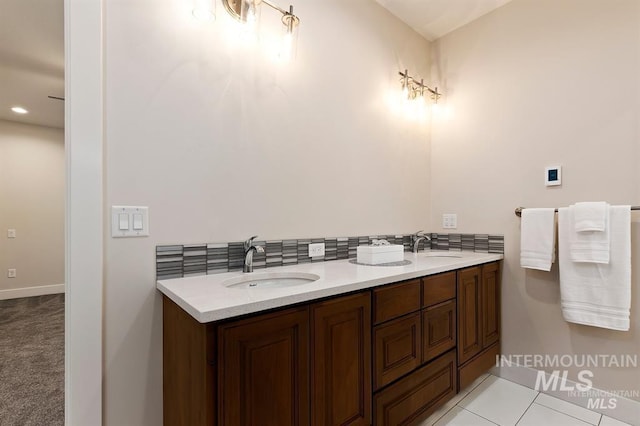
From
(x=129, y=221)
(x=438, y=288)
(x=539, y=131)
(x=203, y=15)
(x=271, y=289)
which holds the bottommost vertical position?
(x=438, y=288)

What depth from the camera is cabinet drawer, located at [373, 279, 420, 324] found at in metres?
1.26

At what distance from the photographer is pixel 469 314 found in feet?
5.90

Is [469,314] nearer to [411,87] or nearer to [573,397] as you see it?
[573,397]

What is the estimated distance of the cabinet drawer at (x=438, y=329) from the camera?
1.49m

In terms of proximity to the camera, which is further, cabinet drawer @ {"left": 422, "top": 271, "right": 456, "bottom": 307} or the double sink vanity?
cabinet drawer @ {"left": 422, "top": 271, "right": 456, "bottom": 307}

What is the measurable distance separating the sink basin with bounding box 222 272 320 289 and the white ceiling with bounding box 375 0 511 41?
2.02 meters

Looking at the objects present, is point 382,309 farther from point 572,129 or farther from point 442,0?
point 442,0

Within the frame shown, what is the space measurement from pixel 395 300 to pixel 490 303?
108cm

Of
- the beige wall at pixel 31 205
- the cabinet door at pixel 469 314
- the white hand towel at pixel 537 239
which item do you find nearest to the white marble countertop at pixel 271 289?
the cabinet door at pixel 469 314

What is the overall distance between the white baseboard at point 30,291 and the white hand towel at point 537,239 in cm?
585

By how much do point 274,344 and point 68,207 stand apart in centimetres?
87

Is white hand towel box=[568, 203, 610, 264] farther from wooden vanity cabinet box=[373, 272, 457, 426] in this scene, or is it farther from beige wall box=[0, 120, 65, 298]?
beige wall box=[0, 120, 65, 298]

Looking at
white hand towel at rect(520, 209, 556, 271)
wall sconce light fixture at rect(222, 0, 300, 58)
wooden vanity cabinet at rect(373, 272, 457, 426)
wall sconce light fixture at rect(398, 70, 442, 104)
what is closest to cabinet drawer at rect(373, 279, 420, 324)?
wooden vanity cabinet at rect(373, 272, 457, 426)

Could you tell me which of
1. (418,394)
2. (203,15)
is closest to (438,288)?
(418,394)
